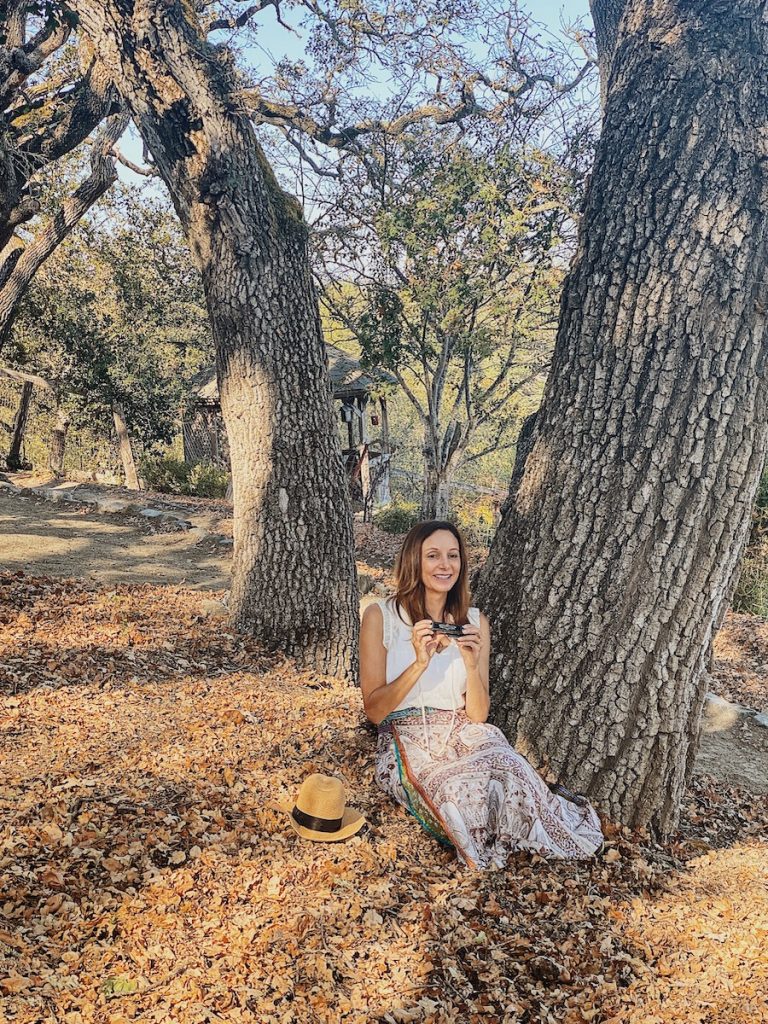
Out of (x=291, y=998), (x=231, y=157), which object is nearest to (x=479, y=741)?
(x=291, y=998)

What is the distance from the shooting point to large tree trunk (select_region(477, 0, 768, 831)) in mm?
2578

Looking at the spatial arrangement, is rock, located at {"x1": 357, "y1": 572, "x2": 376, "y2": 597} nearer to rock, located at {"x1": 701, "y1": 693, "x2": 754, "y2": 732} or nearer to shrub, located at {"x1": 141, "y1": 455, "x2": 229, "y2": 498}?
rock, located at {"x1": 701, "y1": 693, "x2": 754, "y2": 732}

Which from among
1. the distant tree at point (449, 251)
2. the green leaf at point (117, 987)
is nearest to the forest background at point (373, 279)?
the distant tree at point (449, 251)

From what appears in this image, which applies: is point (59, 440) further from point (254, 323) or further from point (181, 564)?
point (254, 323)

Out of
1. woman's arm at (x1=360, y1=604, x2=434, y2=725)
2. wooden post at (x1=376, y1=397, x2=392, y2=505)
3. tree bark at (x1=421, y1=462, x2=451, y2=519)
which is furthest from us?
wooden post at (x1=376, y1=397, x2=392, y2=505)

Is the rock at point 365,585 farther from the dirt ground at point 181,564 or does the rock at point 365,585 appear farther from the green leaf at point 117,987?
the green leaf at point 117,987

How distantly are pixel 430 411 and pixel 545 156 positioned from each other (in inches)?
148

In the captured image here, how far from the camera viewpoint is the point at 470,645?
8.86 feet

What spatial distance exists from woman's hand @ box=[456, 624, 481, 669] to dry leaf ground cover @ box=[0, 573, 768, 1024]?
2.17 feet

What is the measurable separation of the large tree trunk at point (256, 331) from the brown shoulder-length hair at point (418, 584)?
5.63 feet

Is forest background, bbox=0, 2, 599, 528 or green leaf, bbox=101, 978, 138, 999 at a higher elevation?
forest background, bbox=0, 2, 599, 528

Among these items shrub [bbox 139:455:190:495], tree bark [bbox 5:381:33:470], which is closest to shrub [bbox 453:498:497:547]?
shrub [bbox 139:455:190:495]

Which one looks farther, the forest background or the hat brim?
the forest background

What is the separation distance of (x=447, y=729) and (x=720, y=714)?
455 cm
